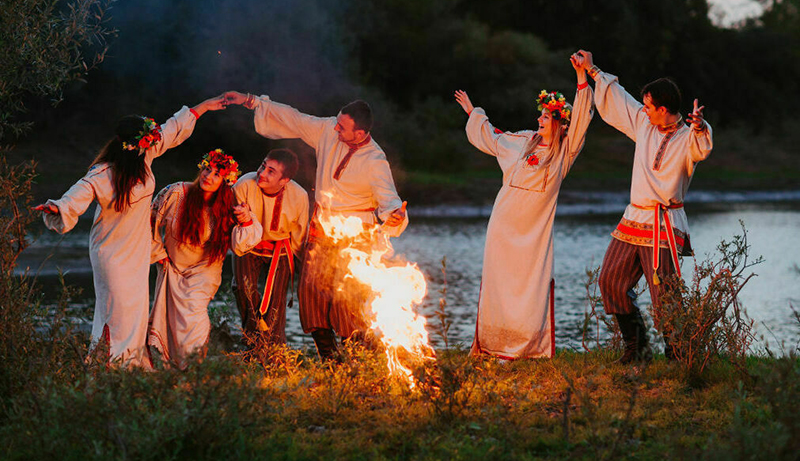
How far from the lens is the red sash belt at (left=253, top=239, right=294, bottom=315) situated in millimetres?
7141

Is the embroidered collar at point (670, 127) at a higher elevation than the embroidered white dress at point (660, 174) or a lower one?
higher

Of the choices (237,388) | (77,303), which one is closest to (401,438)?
(237,388)

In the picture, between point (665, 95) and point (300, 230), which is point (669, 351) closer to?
point (665, 95)

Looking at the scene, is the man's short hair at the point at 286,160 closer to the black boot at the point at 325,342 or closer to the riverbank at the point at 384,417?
the black boot at the point at 325,342

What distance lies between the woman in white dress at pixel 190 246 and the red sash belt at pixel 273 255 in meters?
0.31

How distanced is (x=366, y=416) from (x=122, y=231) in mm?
2218

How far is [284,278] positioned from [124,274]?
1.21 meters

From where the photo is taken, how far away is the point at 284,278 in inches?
287

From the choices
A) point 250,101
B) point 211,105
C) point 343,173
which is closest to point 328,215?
point 343,173

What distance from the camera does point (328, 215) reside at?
23.3 feet

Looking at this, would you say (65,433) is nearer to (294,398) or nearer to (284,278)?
(294,398)

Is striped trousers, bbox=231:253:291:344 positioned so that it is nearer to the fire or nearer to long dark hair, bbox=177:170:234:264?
long dark hair, bbox=177:170:234:264

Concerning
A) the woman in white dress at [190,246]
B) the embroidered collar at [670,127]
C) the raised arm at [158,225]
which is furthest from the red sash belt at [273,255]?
the embroidered collar at [670,127]

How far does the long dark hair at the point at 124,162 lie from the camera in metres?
6.52
